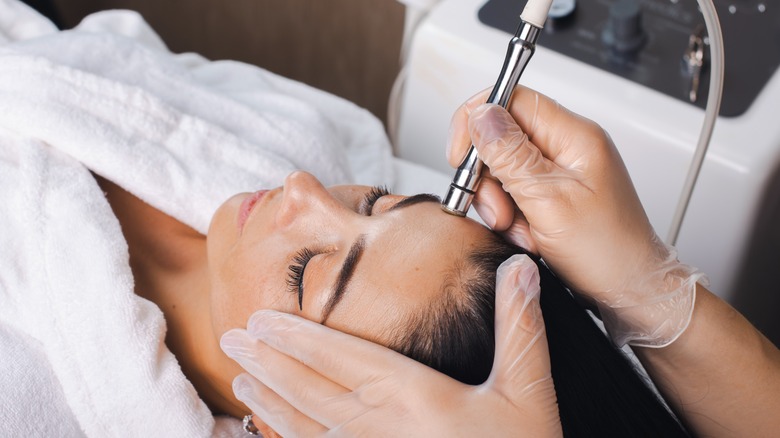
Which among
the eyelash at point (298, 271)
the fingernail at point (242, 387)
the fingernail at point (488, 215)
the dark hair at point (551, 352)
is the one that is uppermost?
the fingernail at point (488, 215)

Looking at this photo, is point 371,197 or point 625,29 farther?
point 625,29

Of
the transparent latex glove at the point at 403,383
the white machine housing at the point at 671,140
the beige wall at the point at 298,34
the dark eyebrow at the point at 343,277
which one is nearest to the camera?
the transparent latex glove at the point at 403,383

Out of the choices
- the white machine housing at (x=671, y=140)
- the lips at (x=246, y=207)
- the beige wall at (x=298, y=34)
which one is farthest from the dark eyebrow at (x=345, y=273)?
the beige wall at (x=298, y=34)

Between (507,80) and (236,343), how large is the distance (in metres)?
0.46

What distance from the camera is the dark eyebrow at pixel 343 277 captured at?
3.13ft

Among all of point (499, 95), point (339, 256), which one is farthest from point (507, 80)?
point (339, 256)

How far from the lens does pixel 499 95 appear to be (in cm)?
95

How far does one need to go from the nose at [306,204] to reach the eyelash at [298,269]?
5 centimetres

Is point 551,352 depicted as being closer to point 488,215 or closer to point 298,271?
Answer: point 488,215

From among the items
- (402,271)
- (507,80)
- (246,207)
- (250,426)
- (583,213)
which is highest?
(507,80)

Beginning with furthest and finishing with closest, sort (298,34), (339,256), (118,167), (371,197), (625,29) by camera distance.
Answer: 1. (298,34)
2. (625,29)
3. (118,167)
4. (371,197)
5. (339,256)

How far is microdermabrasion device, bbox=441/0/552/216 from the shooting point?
2.87ft

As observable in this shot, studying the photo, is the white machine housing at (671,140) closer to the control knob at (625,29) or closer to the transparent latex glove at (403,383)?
the control knob at (625,29)

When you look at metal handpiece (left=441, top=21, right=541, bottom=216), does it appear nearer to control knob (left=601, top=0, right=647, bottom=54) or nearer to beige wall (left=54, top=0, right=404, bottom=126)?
control knob (left=601, top=0, right=647, bottom=54)
